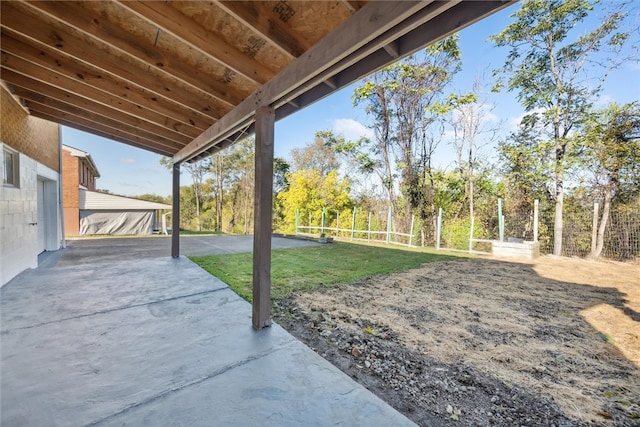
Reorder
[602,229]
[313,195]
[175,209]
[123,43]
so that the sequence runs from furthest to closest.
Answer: [313,195], [602,229], [175,209], [123,43]

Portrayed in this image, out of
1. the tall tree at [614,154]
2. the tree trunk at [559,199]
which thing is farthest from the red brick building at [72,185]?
the tall tree at [614,154]

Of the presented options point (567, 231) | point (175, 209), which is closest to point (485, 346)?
point (175, 209)

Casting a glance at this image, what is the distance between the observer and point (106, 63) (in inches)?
96.3

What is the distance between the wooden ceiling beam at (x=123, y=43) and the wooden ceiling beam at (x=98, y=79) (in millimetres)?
501

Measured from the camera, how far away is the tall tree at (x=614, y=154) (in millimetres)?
7191

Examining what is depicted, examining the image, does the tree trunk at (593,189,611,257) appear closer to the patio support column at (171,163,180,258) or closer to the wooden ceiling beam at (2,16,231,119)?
the wooden ceiling beam at (2,16,231,119)

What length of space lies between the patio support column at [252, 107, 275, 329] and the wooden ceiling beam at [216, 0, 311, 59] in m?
0.63

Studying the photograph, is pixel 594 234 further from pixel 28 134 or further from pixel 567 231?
pixel 28 134

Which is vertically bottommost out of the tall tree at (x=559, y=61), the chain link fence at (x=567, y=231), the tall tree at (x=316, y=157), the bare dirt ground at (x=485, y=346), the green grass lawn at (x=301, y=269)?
the green grass lawn at (x=301, y=269)

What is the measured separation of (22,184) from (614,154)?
46.1 ft

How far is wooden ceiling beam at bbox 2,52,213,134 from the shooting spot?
278 centimetres

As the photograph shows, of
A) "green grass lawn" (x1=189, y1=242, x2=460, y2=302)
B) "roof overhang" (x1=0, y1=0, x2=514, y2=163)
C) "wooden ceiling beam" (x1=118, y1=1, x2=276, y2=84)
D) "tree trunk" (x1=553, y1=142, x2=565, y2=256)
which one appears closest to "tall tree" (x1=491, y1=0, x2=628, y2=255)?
"tree trunk" (x1=553, y1=142, x2=565, y2=256)

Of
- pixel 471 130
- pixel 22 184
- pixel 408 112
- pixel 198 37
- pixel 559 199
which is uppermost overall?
pixel 408 112

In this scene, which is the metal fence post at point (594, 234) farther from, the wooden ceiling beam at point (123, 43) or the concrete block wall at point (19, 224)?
the concrete block wall at point (19, 224)
